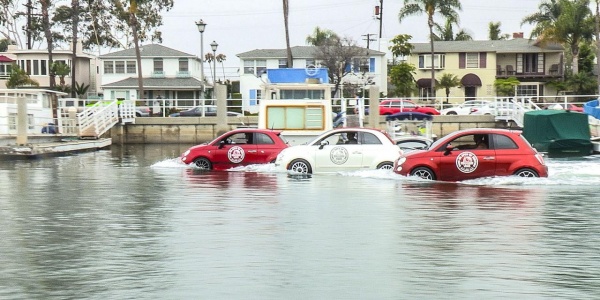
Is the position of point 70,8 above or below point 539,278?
above

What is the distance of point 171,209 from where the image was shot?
57.9 ft

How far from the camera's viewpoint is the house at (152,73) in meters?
86.9

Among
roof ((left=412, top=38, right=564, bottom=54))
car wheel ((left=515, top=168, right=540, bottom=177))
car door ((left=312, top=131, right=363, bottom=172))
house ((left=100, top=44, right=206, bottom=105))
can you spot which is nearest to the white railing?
car door ((left=312, top=131, right=363, bottom=172))

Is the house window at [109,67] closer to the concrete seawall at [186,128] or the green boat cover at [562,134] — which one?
the concrete seawall at [186,128]

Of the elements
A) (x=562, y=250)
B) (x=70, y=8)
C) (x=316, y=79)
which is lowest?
(x=562, y=250)

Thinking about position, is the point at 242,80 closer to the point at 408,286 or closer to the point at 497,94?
the point at 497,94

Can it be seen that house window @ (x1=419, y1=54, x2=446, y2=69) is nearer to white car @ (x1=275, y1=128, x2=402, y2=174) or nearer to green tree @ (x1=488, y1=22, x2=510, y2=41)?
green tree @ (x1=488, y1=22, x2=510, y2=41)

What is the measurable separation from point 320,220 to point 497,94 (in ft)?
237

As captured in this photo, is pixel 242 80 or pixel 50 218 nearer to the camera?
pixel 50 218

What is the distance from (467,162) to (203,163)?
8976 mm

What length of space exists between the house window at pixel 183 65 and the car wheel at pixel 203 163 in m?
61.1

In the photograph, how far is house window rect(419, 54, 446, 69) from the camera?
3494 inches

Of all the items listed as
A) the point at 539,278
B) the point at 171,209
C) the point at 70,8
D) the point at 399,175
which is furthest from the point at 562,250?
the point at 70,8

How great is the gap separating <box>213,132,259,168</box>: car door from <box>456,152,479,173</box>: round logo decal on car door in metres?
7.17
